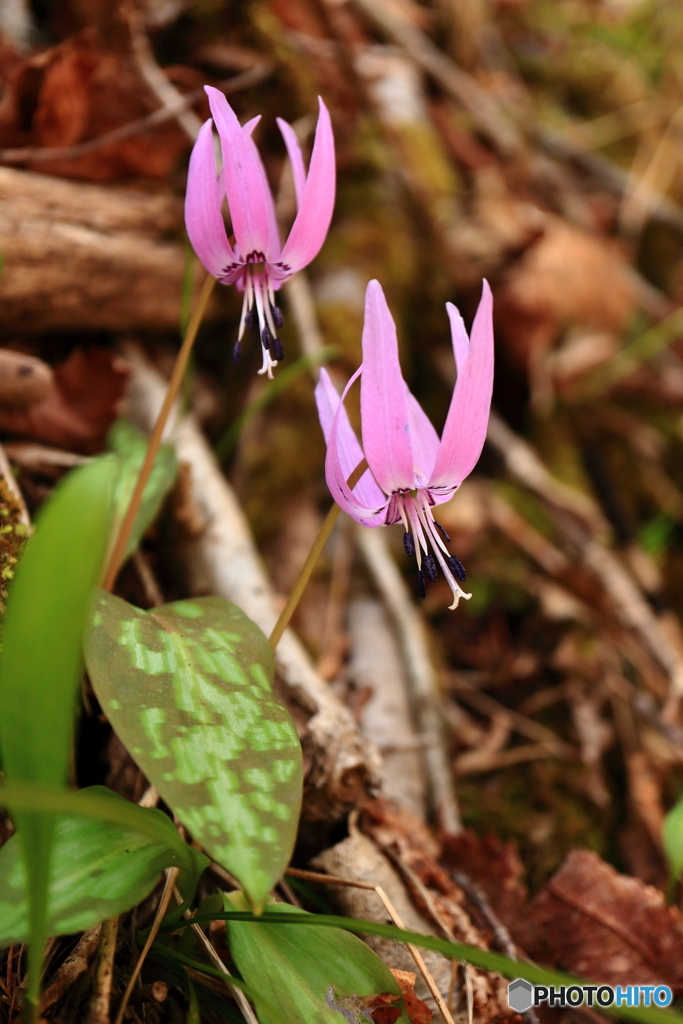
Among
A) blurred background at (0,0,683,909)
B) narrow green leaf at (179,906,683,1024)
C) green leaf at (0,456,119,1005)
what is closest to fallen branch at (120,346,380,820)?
blurred background at (0,0,683,909)

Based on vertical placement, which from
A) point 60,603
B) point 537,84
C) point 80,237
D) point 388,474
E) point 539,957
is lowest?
point 539,957

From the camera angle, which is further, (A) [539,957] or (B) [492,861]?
(B) [492,861]

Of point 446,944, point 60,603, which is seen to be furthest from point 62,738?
point 446,944

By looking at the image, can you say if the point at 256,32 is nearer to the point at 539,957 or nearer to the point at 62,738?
the point at 62,738

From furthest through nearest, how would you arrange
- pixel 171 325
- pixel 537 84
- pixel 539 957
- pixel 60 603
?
pixel 537 84 → pixel 171 325 → pixel 539 957 → pixel 60 603

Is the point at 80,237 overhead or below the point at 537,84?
below

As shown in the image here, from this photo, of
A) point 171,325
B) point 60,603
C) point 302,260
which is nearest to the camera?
point 60,603
